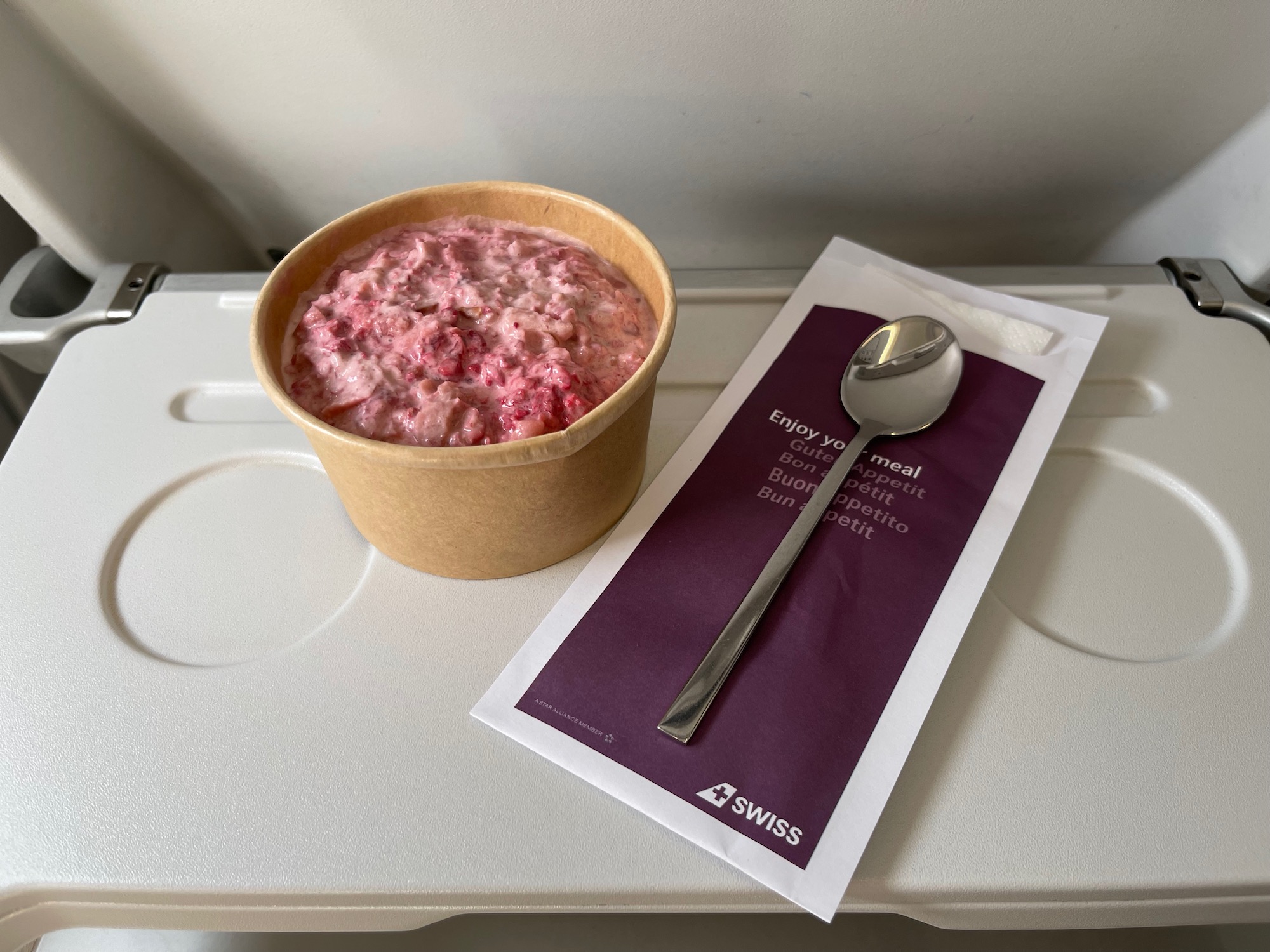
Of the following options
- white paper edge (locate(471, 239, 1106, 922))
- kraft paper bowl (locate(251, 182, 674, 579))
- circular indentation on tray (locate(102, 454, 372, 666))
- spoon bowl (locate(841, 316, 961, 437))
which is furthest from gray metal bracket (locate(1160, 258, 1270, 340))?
circular indentation on tray (locate(102, 454, 372, 666))

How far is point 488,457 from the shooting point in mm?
390

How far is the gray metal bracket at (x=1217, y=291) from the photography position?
638 mm

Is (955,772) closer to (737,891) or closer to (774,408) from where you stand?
(737,891)

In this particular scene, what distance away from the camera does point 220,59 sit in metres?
0.61

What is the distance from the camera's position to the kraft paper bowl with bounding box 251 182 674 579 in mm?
406

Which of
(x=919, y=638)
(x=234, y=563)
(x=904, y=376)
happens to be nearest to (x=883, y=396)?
(x=904, y=376)

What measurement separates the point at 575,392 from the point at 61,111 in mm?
542

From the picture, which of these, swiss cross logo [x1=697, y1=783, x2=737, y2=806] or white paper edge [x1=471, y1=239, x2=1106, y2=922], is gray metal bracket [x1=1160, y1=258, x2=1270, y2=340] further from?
swiss cross logo [x1=697, y1=783, x2=737, y2=806]

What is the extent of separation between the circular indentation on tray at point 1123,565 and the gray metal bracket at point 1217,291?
207mm

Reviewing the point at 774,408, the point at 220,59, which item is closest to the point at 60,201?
the point at 220,59

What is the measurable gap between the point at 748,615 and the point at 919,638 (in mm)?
103

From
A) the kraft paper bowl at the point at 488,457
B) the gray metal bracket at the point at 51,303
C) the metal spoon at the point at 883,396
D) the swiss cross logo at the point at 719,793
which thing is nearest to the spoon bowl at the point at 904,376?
the metal spoon at the point at 883,396

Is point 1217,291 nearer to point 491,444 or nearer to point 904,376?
point 904,376

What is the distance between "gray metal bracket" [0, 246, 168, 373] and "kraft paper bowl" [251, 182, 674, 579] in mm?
277
